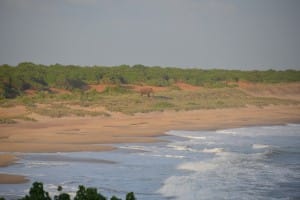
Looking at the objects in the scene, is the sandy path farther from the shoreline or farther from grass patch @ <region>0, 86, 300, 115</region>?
grass patch @ <region>0, 86, 300, 115</region>

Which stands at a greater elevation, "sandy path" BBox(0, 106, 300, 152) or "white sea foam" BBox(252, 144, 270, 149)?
"sandy path" BBox(0, 106, 300, 152)

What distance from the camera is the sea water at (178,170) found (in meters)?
11.6

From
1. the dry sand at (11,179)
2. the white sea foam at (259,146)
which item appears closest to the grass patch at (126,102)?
the white sea foam at (259,146)

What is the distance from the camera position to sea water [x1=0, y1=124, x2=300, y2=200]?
457 inches

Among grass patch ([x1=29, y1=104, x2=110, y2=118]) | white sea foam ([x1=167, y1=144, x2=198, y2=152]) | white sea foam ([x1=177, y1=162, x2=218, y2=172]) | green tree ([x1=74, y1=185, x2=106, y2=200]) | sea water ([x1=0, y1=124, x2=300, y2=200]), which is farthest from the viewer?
grass patch ([x1=29, y1=104, x2=110, y2=118])

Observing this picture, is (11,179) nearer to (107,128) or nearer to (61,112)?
(107,128)

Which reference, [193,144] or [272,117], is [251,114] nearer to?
[272,117]

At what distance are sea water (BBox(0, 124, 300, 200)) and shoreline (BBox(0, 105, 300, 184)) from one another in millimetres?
861

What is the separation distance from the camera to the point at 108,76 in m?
49.2

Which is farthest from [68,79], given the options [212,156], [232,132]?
[212,156]

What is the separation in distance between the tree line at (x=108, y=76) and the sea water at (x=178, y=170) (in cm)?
1993

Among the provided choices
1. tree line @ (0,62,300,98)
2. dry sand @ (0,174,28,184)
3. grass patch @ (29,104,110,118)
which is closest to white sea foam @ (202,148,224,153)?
dry sand @ (0,174,28,184)

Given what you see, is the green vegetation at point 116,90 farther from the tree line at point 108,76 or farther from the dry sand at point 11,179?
the dry sand at point 11,179

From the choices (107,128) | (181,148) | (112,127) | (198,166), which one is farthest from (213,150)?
(112,127)
